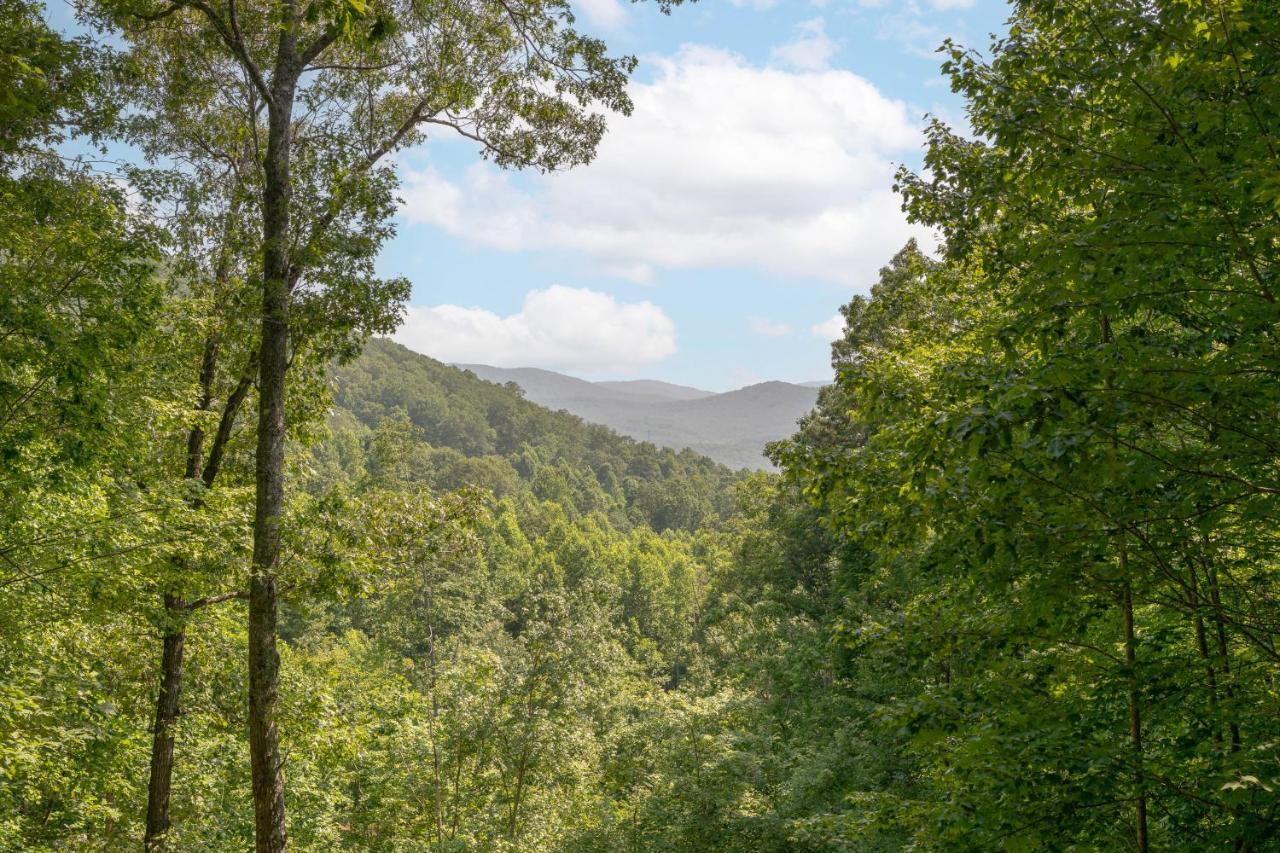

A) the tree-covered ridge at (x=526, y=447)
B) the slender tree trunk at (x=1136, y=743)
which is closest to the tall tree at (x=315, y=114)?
the slender tree trunk at (x=1136, y=743)

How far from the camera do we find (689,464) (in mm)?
142250

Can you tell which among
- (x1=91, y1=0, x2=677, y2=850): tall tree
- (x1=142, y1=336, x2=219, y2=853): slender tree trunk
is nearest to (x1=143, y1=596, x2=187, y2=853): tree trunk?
(x1=142, y1=336, x2=219, y2=853): slender tree trunk

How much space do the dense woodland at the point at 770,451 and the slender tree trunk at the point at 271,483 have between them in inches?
1.4

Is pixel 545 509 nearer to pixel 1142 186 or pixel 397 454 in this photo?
pixel 397 454

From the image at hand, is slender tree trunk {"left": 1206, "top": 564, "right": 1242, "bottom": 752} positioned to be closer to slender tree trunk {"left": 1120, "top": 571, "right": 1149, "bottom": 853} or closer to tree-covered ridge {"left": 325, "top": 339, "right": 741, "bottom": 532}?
slender tree trunk {"left": 1120, "top": 571, "right": 1149, "bottom": 853}

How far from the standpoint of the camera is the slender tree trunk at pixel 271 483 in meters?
6.48

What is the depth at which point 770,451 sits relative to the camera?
21.2ft

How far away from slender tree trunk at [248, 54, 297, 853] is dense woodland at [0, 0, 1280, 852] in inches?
1.4

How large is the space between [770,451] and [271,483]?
4551mm

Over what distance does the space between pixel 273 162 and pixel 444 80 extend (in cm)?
278

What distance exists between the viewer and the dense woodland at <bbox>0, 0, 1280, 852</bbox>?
3773 mm

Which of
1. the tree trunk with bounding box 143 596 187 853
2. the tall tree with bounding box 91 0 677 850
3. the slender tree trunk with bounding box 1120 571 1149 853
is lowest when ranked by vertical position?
the tree trunk with bounding box 143 596 187 853

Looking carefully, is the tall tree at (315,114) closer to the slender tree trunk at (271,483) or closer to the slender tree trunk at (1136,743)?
the slender tree trunk at (271,483)

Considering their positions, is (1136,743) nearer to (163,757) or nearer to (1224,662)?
(1224,662)
